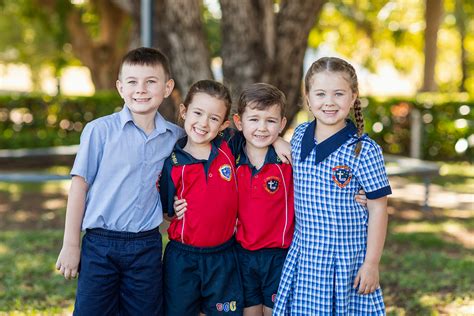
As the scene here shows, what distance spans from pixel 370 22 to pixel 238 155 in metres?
20.9

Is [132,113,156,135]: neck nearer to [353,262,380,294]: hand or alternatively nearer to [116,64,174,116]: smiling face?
[116,64,174,116]: smiling face

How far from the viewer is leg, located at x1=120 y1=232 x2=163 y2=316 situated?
3043 mm

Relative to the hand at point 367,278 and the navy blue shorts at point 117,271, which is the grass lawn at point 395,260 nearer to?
the navy blue shorts at point 117,271

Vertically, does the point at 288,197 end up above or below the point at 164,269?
above

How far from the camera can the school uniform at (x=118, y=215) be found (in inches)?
119

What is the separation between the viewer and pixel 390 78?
49312mm

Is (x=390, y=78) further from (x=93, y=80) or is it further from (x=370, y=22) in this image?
(x=93, y=80)

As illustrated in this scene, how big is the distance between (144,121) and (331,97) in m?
0.88

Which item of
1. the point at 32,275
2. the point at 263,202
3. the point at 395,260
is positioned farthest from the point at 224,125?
the point at 395,260

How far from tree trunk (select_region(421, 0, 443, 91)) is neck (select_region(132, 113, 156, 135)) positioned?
13.4m

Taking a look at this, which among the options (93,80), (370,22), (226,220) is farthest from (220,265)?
(370,22)

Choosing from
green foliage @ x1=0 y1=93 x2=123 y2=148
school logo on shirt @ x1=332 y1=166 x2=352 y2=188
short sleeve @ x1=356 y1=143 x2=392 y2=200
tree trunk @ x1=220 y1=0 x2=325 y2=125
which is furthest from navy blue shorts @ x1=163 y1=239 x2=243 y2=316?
green foliage @ x1=0 y1=93 x2=123 y2=148

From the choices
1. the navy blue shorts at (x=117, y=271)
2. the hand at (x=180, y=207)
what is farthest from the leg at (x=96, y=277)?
the hand at (x=180, y=207)

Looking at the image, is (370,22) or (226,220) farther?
(370,22)
